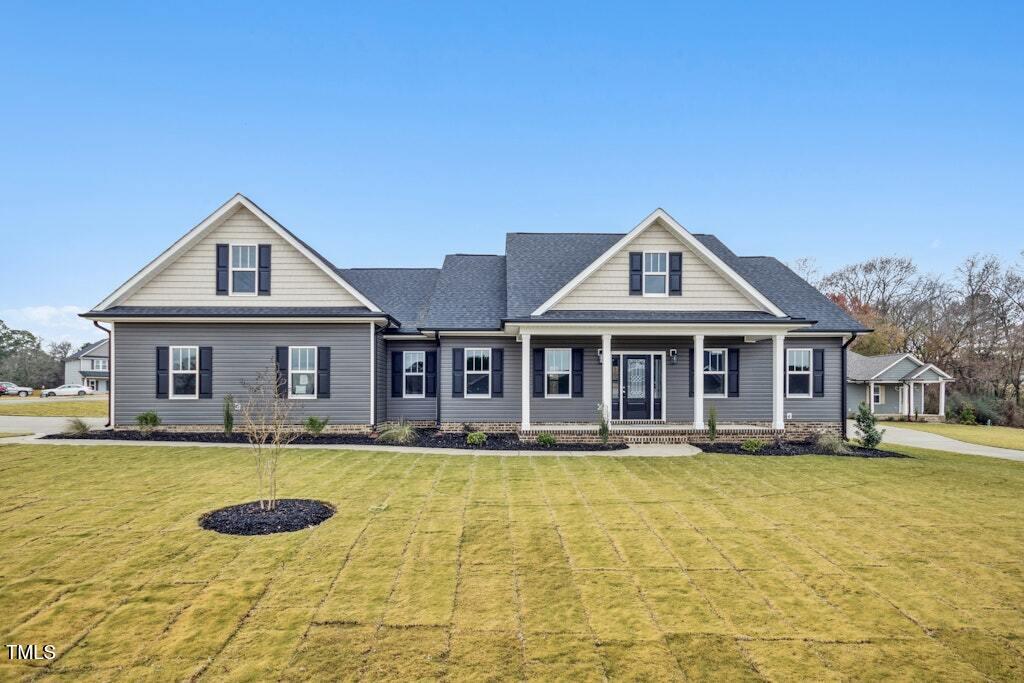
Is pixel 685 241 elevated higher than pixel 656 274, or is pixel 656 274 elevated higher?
pixel 685 241

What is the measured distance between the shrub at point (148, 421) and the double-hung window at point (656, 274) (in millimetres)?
14754

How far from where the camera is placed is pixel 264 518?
6875mm

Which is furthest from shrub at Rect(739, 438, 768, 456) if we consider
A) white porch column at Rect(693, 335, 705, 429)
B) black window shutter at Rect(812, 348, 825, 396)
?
black window shutter at Rect(812, 348, 825, 396)

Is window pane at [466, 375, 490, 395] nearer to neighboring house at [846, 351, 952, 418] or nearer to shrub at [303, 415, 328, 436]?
shrub at [303, 415, 328, 436]

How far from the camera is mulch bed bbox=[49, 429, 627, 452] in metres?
13.5

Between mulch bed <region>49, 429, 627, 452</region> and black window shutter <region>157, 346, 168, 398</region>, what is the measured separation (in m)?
1.16

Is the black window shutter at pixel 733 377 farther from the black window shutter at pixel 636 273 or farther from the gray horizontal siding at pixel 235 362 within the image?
the gray horizontal siding at pixel 235 362

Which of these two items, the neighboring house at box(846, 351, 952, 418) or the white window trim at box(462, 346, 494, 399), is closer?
the white window trim at box(462, 346, 494, 399)

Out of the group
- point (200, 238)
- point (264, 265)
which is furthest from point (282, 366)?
point (200, 238)

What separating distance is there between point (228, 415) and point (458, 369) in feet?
21.8

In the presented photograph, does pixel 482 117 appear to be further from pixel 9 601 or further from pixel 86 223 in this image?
pixel 9 601

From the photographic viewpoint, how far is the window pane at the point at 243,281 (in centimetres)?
1530

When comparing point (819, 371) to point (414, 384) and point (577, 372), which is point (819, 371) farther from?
point (414, 384)

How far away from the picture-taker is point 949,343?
117 feet
